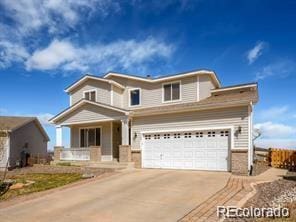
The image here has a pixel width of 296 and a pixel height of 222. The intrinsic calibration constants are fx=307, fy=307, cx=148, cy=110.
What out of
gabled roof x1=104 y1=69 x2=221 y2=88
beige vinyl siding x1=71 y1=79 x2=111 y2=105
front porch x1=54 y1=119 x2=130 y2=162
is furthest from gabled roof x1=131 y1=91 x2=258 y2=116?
beige vinyl siding x1=71 y1=79 x2=111 y2=105

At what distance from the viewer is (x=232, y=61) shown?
20.5 metres

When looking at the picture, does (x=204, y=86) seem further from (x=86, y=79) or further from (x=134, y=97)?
(x=86, y=79)

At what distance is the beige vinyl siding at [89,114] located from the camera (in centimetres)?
2183

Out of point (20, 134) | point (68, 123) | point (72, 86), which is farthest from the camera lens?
point (20, 134)

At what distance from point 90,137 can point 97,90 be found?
3.85 metres

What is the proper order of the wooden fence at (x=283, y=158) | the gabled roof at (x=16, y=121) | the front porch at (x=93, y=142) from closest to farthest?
the wooden fence at (x=283, y=158), the front porch at (x=93, y=142), the gabled roof at (x=16, y=121)

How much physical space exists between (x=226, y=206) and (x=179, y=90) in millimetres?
13463

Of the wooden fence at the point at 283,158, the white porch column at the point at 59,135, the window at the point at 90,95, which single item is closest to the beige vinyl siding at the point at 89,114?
the white porch column at the point at 59,135

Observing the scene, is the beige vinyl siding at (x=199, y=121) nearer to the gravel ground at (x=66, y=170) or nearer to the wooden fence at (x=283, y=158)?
the gravel ground at (x=66, y=170)

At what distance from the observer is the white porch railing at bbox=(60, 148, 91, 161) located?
906 inches

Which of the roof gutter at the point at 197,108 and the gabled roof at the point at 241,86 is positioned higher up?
the gabled roof at the point at 241,86

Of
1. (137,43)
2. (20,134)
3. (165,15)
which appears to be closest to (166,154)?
(137,43)

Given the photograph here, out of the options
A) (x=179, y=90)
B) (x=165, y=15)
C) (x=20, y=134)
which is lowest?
(x=20, y=134)

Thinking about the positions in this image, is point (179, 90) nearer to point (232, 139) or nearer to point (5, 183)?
point (232, 139)
